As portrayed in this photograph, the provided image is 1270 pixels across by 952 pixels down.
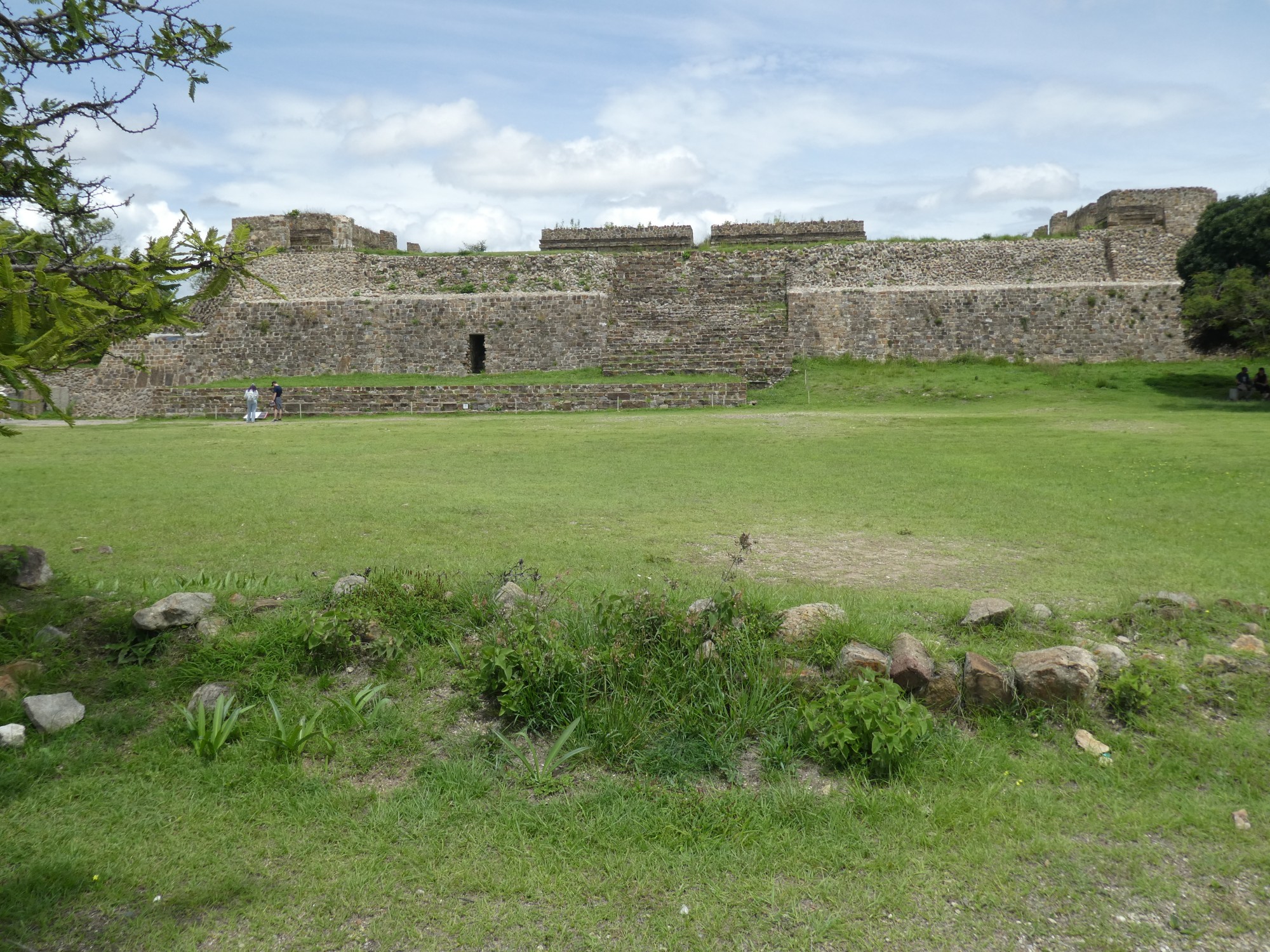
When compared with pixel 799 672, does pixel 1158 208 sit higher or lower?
higher

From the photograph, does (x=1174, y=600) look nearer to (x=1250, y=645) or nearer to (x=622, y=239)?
(x=1250, y=645)

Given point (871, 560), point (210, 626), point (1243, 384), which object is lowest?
point (871, 560)

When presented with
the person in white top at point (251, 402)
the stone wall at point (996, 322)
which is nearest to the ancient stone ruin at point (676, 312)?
the stone wall at point (996, 322)

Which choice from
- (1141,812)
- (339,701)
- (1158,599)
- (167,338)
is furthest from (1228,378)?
(167,338)

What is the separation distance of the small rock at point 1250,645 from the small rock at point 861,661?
1.72m

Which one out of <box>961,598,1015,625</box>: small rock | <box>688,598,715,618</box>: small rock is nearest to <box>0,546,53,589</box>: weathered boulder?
<box>688,598,715,618</box>: small rock

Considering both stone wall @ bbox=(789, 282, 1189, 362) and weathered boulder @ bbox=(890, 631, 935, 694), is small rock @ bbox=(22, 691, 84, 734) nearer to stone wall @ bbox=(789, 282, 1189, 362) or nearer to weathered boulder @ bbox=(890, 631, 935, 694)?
weathered boulder @ bbox=(890, 631, 935, 694)

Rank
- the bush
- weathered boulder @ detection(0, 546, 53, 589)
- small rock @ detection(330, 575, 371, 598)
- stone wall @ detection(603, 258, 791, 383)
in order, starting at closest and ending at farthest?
the bush < small rock @ detection(330, 575, 371, 598) < weathered boulder @ detection(0, 546, 53, 589) < stone wall @ detection(603, 258, 791, 383)

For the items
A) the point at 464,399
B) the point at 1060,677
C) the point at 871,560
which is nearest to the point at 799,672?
the point at 1060,677

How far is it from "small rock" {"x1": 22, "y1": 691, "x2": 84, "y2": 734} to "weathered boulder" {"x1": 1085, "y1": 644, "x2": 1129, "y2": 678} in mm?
4422

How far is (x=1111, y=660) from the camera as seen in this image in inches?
157

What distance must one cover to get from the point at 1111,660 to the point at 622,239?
85.2ft

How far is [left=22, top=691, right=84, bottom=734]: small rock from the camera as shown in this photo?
148 inches

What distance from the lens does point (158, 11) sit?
14.8 feet
